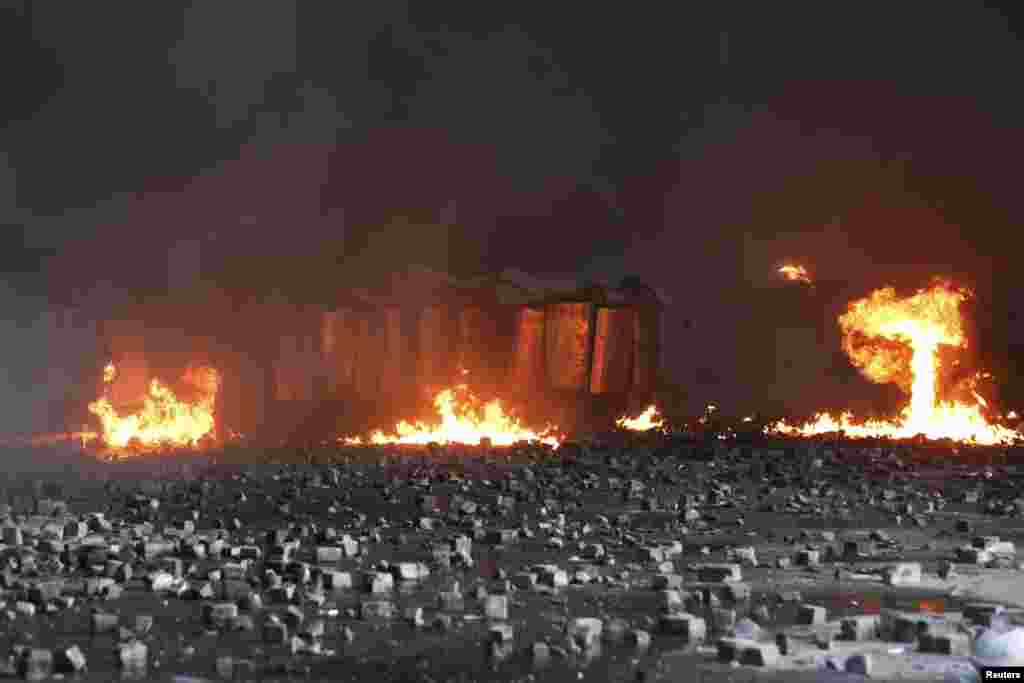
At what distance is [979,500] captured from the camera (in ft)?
53.9

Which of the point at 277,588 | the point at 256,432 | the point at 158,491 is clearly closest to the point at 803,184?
the point at 256,432

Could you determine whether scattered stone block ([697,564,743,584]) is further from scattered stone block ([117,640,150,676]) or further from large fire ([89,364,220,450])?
large fire ([89,364,220,450])

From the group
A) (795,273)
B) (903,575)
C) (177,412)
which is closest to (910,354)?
(795,273)

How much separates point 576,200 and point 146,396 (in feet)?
34.8

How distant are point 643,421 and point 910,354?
15.4 ft

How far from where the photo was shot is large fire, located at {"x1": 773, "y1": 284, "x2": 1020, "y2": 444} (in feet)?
78.2

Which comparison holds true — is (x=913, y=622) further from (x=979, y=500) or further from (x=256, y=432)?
(x=256, y=432)

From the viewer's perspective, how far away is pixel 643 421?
2477 centimetres

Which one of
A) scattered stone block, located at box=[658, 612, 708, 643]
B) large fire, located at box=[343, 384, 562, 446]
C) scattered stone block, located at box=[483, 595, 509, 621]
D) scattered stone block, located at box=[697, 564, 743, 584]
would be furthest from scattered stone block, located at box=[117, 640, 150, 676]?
large fire, located at box=[343, 384, 562, 446]

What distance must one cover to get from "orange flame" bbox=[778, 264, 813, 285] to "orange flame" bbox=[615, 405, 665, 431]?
149 inches

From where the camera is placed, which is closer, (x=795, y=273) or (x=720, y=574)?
(x=720, y=574)

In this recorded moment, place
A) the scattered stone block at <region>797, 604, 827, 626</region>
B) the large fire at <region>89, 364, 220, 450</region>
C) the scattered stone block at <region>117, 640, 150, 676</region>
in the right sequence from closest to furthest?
the scattered stone block at <region>117, 640, 150, 676</region> → the scattered stone block at <region>797, 604, 827, 626</region> → the large fire at <region>89, 364, 220, 450</region>

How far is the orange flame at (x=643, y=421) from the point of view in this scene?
969 inches

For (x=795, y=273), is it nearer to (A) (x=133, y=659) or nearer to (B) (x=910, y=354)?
(B) (x=910, y=354)
